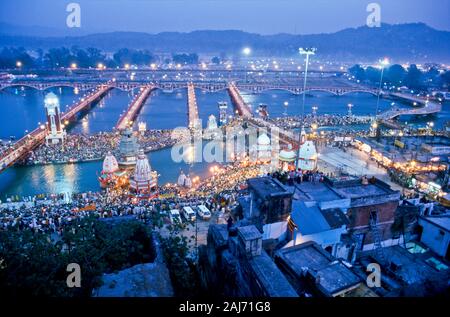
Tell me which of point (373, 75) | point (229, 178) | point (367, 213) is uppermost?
point (373, 75)

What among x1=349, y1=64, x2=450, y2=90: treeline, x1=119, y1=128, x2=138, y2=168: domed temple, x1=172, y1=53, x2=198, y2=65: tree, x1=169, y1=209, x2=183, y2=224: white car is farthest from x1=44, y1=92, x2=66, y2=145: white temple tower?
x1=172, y1=53, x2=198, y2=65: tree

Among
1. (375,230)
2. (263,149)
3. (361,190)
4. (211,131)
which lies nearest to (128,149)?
(263,149)

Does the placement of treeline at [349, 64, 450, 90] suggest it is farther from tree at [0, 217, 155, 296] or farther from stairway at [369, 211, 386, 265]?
tree at [0, 217, 155, 296]

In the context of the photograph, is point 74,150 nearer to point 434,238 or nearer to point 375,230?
point 375,230
